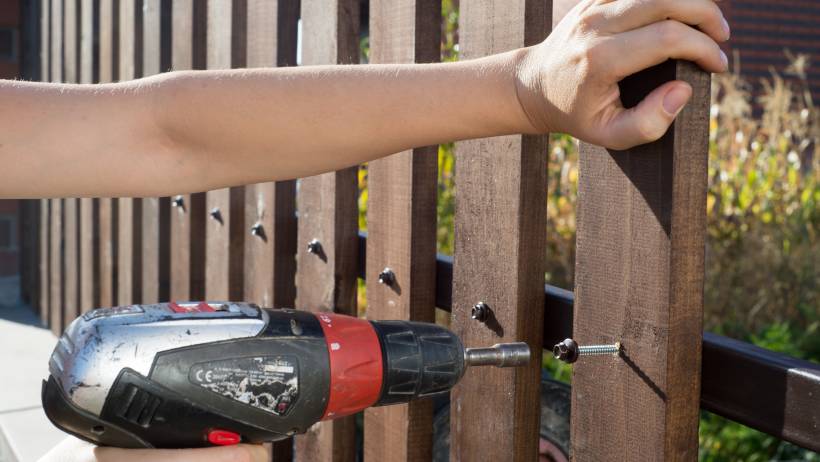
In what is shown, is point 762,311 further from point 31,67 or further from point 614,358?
point 31,67

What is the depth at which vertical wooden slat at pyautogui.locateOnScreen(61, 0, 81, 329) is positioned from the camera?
4543 mm

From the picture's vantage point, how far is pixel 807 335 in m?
3.99

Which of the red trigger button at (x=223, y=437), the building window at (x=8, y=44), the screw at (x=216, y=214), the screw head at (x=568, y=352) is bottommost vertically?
the red trigger button at (x=223, y=437)

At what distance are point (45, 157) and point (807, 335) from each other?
137 inches

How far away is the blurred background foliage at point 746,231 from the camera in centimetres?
409

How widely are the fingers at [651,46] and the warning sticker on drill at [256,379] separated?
58cm

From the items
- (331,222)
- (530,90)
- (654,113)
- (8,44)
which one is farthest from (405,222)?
(8,44)

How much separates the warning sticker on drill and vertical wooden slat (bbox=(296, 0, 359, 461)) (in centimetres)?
95

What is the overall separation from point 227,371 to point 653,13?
2.33ft

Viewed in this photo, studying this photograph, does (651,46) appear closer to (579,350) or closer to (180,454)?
(579,350)

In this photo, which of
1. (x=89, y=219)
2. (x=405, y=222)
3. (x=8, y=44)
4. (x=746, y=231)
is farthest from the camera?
(x=8, y=44)

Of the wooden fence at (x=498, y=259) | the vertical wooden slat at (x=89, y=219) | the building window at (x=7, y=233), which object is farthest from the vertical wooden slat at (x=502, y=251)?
the building window at (x=7, y=233)

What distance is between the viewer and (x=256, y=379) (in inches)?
51.0

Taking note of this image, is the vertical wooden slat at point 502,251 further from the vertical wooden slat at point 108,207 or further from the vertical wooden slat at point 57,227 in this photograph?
the vertical wooden slat at point 57,227
